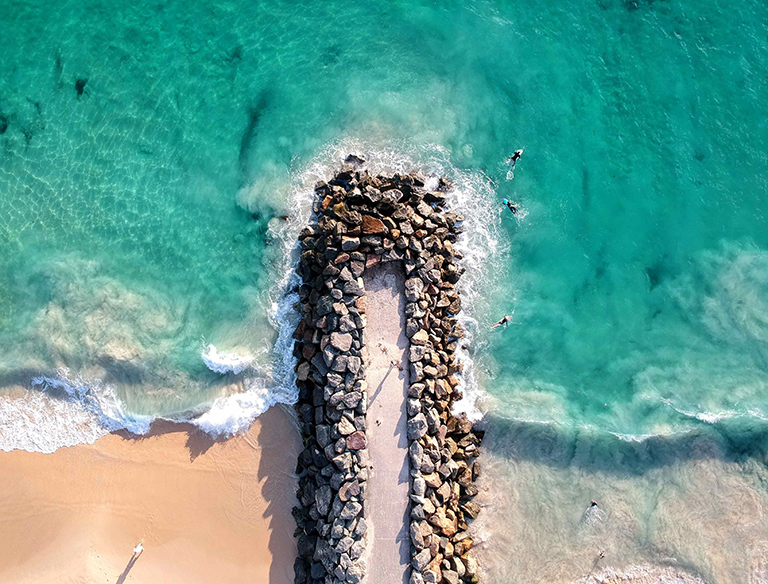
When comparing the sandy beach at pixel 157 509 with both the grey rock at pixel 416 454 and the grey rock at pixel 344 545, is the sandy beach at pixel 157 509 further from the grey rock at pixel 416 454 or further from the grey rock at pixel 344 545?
the grey rock at pixel 416 454

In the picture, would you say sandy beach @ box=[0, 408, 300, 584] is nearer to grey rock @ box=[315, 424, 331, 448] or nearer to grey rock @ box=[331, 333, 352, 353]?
grey rock @ box=[315, 424, 331, 448]

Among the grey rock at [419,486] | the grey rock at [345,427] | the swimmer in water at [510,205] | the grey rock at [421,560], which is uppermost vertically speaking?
the swimmer in water at [510,205]

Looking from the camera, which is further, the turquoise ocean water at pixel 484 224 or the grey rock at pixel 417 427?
the turquoise ocean water at pixel 484 224

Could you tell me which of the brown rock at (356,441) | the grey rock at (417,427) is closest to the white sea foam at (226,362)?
the brown rock at (356,441)

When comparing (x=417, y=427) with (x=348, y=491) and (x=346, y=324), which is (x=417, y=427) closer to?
(x=348, y=491)

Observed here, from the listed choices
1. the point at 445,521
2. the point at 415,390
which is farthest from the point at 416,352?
the point at 445,521

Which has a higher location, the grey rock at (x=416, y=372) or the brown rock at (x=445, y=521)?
the grey rock at (x=416, y=372)

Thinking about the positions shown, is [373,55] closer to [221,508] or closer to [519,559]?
[221,508]
